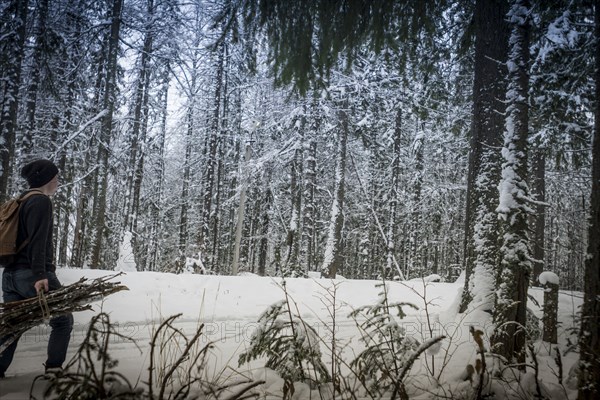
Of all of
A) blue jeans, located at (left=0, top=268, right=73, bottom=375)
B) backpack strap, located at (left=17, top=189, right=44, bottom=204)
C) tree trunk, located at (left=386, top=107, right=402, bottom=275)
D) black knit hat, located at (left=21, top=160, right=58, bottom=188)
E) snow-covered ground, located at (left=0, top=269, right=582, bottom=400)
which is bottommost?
snow-covered ground, located at (left=0, top=269, right=582, bottom=400)

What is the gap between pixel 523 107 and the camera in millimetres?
4266

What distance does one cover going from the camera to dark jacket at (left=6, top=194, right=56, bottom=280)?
2969 millimetres

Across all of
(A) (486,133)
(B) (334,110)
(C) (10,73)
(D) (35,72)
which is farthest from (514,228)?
(D) (35,72)

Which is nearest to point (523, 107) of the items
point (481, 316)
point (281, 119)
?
point (481, 316)

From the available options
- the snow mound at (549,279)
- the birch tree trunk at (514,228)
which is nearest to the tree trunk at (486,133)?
the birch tree trunk at (514,228)

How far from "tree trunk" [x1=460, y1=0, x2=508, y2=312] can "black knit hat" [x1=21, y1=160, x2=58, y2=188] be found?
5.86 metres

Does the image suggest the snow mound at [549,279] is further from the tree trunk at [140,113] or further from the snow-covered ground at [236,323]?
the tree trunk at [140,113]

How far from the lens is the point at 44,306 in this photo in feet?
8.90

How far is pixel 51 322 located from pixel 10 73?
27.8ft

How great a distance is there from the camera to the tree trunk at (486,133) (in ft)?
16.7

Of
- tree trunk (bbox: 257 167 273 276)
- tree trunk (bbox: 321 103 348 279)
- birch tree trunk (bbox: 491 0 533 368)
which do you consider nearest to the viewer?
birch tree trunk (bbox: 491 0 533 368)

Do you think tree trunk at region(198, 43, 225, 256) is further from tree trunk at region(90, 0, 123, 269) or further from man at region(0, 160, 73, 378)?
man at region(0, 160, 73, 378)

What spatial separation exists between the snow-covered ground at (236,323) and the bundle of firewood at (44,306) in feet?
1.28

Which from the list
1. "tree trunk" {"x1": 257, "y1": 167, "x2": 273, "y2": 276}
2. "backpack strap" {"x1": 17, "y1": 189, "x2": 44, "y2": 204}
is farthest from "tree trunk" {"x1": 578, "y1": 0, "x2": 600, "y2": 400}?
"tree trunk" {"x1": 257, "y1": 167, "x2": 273, "y2": 276}
